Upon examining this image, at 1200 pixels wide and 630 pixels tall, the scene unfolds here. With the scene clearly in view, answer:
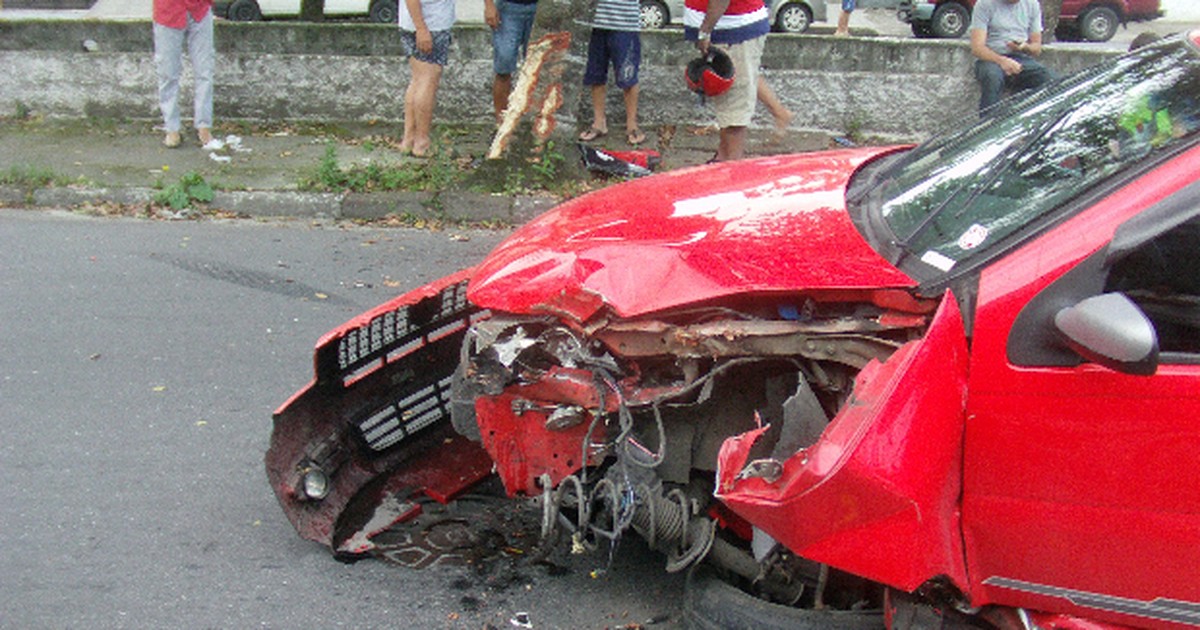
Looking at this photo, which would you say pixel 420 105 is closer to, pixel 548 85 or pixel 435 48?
pixel 435 48

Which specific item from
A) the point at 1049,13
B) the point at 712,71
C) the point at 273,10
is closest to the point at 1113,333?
the point at 712,71

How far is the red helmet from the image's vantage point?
7523 mm

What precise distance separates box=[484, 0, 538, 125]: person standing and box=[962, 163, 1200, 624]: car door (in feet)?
20.7

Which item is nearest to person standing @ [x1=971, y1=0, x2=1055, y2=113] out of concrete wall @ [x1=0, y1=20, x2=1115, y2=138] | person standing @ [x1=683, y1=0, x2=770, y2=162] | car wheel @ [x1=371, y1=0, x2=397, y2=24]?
concrete wall @ [x1=0, y1=20, x2=1115, y2=138]

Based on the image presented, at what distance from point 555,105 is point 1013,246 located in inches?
213

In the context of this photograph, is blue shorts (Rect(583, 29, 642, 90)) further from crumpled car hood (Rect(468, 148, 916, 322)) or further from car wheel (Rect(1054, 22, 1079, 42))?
A: car wheel (Rect(1054, 22, 1079, 42))

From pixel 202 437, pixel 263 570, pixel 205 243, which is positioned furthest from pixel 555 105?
pixel 263 570

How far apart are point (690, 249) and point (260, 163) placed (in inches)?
242

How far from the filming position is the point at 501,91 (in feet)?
29.0

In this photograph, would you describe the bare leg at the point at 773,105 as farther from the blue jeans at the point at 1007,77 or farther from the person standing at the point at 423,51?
the person standing at the point at 423,51

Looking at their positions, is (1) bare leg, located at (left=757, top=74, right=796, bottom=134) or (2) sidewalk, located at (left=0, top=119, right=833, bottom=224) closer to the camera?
(2) sidewalk, located at (left=0, top=119, right=833, bottom=224)

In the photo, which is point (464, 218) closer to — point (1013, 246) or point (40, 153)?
point (40, 153)

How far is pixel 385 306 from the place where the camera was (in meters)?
3.89

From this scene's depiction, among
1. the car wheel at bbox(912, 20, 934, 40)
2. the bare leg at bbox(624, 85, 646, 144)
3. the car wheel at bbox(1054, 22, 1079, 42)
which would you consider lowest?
the bare leg at bbox(624, 85, 646, 144)
